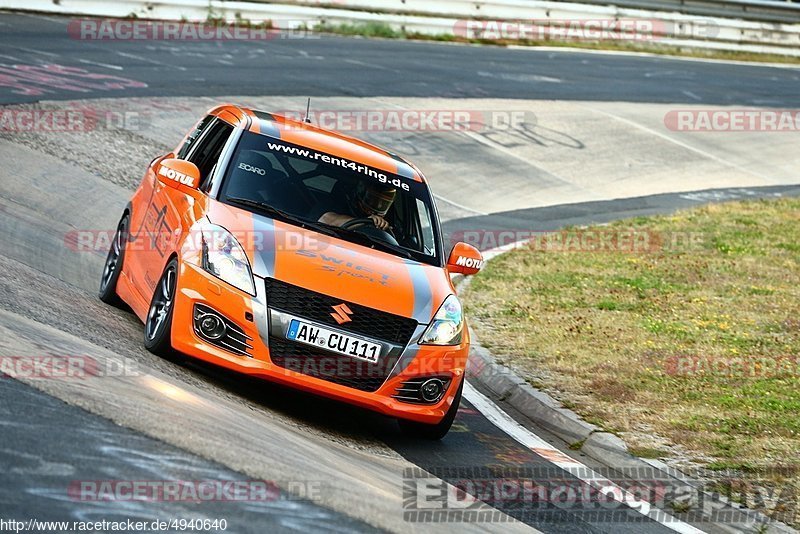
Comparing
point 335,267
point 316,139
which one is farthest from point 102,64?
point 335,267

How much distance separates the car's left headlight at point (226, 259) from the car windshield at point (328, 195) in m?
0.59

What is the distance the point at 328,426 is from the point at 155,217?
225 centimetres

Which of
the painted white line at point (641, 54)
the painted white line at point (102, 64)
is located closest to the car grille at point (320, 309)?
the painted white line at point (102, 64)

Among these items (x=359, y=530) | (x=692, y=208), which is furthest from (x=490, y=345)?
(x=692, y=208)

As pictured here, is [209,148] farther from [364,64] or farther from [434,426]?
[364,64]

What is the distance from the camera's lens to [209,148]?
919 centimetres

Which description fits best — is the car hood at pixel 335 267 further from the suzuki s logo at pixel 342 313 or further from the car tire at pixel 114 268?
the car tire at pixel 114 268

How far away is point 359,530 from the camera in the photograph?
5461 mm

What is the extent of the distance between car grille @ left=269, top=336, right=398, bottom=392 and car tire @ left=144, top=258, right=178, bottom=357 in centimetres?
77

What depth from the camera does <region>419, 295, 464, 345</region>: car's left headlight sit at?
7.75 m

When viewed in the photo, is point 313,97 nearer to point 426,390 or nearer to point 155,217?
point 155,217

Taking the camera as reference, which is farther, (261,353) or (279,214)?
(279,214)

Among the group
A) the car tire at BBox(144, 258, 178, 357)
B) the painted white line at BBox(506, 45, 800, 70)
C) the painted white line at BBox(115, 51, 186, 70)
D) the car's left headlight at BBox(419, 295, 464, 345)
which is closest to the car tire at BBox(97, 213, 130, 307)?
the car tire at BBox(144, 258, 178, 357)

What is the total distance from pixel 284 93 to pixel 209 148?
38.2 ft
